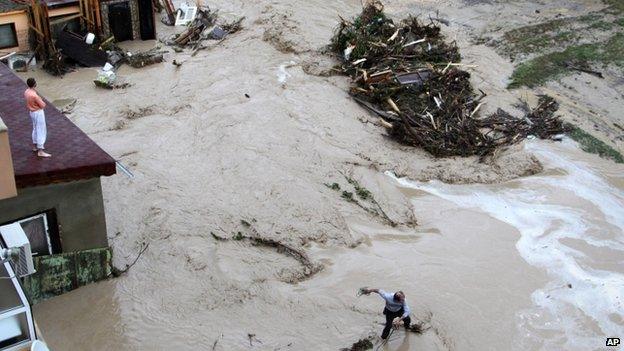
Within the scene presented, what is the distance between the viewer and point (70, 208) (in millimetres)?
10656

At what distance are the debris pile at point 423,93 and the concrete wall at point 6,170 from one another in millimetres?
10726

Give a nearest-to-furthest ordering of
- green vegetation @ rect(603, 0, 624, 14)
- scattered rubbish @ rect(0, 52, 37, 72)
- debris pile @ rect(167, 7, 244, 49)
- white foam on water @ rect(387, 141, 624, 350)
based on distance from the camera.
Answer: white foam on water @ rect(387, 141, 624, 350) < scattered rubbish @ rect(0, 52, 37, 72) < debris pile @ rect(167, 7, 244, 49) < green vegetation @ rect(603, 0, 624, 14)

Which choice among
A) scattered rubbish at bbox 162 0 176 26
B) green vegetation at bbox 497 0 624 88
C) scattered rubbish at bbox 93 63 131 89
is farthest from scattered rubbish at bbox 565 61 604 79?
scattered rubbish at bbox 93 63 131 89

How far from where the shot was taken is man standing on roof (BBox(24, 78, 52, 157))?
10055 millimetres

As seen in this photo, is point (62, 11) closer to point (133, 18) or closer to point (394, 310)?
point (133, 18)

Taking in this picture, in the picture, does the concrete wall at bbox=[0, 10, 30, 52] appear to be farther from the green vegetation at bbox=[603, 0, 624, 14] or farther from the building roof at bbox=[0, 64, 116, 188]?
the green vegetation at bbox=[603, 0, 624, 14]

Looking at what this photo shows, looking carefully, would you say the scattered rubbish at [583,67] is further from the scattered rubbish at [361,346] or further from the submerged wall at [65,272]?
the submerged wall at [65,272]

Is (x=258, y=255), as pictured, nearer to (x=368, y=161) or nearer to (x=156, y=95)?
(x=368, y=161)

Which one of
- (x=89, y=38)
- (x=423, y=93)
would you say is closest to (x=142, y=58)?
(x=89, y=38)

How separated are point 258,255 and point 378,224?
299cm

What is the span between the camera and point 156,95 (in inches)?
744

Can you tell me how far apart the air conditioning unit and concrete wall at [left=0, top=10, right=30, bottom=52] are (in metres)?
12.6

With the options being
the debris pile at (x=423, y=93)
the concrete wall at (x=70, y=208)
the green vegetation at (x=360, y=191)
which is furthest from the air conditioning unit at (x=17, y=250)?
the debris pile at (x=423, y=93)

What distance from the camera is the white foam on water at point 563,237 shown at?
11.7 metres
